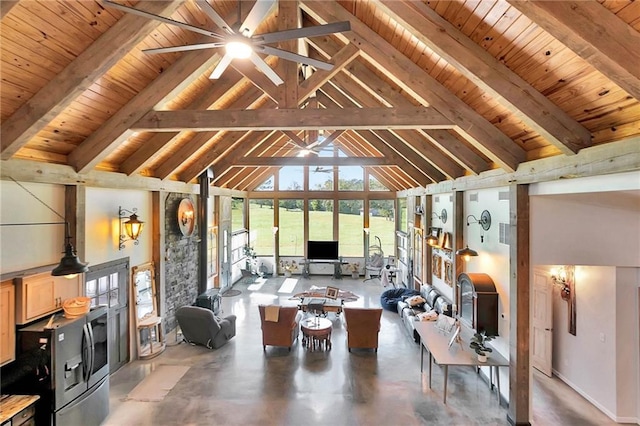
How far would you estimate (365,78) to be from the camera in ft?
17.1

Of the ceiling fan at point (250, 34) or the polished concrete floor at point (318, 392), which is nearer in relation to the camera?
the ceiling fan at point (250, 34)

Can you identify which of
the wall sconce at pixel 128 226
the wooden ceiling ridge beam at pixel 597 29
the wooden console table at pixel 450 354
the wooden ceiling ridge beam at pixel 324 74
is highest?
the wooden ceiling ridge beam at pixel 324 74

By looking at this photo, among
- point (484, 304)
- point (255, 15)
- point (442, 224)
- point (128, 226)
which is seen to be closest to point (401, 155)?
point (442, 224)

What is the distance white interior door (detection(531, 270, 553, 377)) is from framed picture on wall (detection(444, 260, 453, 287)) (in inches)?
67.5

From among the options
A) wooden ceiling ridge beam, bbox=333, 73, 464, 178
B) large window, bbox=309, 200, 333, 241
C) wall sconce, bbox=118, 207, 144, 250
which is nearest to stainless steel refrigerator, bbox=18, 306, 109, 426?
wall sconce, bbox=118, 207, 144, 250

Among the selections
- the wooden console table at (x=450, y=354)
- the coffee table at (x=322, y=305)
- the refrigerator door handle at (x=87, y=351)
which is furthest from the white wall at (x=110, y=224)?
the wooden console table at (x=450, y=354)

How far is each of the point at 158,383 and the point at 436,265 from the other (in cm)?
678

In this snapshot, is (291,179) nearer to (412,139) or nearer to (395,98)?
(412,139)

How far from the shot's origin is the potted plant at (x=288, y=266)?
44.1 ft

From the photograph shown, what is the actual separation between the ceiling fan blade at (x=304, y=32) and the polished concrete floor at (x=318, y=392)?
462 centimetres

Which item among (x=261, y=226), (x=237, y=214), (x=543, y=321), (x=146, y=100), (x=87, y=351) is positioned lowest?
(x=543, y=321)

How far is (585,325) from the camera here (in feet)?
16.3

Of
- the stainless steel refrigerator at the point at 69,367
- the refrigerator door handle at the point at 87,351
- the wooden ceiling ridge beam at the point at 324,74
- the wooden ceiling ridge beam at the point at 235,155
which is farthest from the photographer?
the wooden ceiling ridge beam at the point at 235,155

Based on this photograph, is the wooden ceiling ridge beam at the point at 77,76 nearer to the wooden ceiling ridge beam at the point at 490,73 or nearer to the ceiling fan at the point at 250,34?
the ceiling fan at the point at 250,34
